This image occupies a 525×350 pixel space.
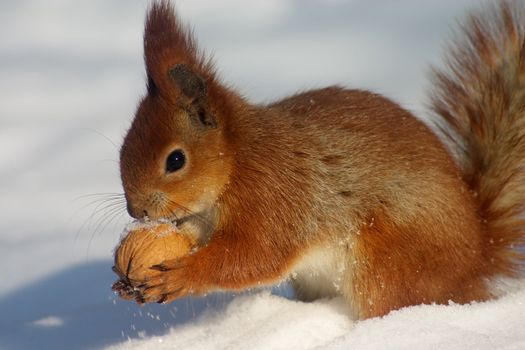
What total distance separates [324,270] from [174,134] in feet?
2.05

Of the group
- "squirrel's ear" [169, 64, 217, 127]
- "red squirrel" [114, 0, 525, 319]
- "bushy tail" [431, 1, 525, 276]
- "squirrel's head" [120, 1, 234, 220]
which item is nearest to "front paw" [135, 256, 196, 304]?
"red squirrel" [114, 0, 525, 319]

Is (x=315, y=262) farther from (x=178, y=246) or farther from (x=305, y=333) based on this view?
(x=178, y=246)

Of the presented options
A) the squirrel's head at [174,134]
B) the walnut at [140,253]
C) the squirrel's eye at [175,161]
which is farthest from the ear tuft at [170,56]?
the walnut at [140,253]

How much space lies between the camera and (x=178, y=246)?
2689mm

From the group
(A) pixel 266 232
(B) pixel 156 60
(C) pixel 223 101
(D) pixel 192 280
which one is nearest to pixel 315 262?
(A) pixel 266 232

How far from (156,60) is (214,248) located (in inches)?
23.0

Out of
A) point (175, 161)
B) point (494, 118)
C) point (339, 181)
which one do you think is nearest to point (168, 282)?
point (175, 161)

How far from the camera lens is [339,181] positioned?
278cm

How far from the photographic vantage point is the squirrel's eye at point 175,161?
8.53 ft

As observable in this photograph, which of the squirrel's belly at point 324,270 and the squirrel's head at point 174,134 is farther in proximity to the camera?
the squirrel's belly at point 324,270

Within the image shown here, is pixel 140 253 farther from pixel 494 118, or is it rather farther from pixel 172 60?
pixel 494 118

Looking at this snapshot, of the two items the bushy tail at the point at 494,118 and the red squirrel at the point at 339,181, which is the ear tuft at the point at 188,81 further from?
the bushy tail at the point at 494,118

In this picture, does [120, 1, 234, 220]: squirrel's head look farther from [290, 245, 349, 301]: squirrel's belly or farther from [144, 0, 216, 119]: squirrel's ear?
[290, 245, 349, 301]: squirrel's belly

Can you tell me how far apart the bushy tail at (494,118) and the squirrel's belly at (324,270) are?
50cm
